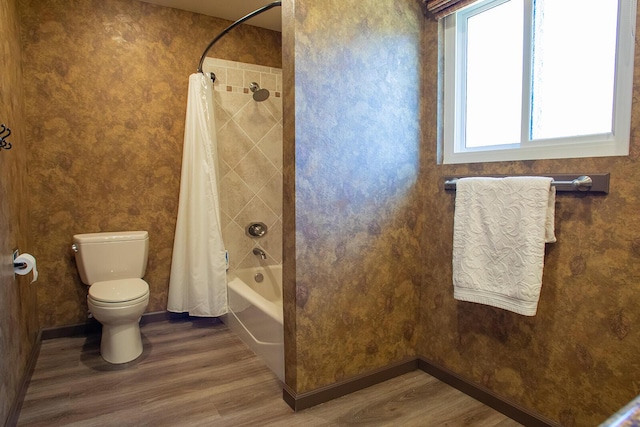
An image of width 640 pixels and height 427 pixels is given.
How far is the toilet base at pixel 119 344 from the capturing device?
225cm

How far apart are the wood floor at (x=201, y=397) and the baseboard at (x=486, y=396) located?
32 mm

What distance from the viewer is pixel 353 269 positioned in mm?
1926

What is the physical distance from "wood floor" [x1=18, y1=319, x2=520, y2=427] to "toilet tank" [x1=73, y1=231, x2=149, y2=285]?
1.62 feet

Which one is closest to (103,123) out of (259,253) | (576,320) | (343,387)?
(259,253)

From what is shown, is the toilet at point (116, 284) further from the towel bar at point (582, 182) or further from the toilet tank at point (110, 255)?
the towel bar at point (582, 182)

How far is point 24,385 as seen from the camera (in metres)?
1.92

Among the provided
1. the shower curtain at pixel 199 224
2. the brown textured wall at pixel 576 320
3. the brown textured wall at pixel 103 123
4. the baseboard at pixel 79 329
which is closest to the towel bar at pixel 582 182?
the brown textured wall at pixel 576 320

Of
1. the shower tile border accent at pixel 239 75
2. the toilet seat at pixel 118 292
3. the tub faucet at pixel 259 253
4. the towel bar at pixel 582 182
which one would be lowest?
the toilet seat at pixel 118 292

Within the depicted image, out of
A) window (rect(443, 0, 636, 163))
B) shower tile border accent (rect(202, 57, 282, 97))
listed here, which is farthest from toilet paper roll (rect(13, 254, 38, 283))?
window (rect(443, 0, 636, 163))

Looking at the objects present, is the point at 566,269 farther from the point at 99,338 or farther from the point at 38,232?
the point at 38,232

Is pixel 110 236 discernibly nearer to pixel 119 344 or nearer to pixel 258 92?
pixel 119 344

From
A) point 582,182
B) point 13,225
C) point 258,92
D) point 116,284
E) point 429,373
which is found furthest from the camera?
point 258,92

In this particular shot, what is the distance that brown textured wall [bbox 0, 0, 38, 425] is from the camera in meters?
1.62

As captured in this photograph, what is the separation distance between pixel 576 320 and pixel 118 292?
2.35 metres
